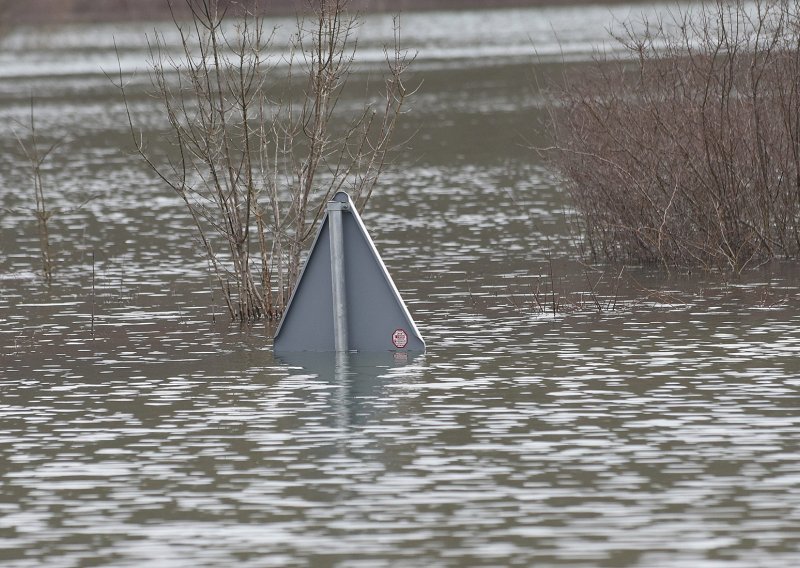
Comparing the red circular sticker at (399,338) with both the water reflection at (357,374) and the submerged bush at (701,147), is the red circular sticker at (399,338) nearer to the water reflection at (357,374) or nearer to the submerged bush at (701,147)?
the water reflection at (357,374)

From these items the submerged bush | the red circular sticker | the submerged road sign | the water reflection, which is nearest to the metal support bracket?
the submerged road sign

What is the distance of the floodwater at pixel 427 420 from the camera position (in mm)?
8547

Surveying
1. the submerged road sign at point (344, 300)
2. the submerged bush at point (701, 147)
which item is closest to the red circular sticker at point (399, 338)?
the submerged road sign at point (344, 300)

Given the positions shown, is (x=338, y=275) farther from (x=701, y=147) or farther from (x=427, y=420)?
(x=701, y=147)

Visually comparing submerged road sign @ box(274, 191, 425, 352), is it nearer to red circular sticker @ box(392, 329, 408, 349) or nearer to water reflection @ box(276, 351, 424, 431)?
red circular sticker @ box(392, 329, 408, 349)

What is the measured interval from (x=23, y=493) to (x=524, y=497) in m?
2.65

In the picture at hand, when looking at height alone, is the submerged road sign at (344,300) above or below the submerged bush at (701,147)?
below

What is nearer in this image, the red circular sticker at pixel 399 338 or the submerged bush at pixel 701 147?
the red circular sticker at pixel 399 338

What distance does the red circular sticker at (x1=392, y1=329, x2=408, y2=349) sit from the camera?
14016mm

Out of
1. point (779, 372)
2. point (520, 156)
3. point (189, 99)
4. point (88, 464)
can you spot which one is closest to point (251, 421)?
point (88, 464)

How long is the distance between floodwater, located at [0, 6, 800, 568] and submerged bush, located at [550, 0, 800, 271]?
0.54 meters

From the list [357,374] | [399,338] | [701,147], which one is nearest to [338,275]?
[399,338]

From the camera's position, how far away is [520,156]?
3372 centimetres

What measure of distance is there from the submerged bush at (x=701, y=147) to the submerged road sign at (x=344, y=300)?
13.4ft
